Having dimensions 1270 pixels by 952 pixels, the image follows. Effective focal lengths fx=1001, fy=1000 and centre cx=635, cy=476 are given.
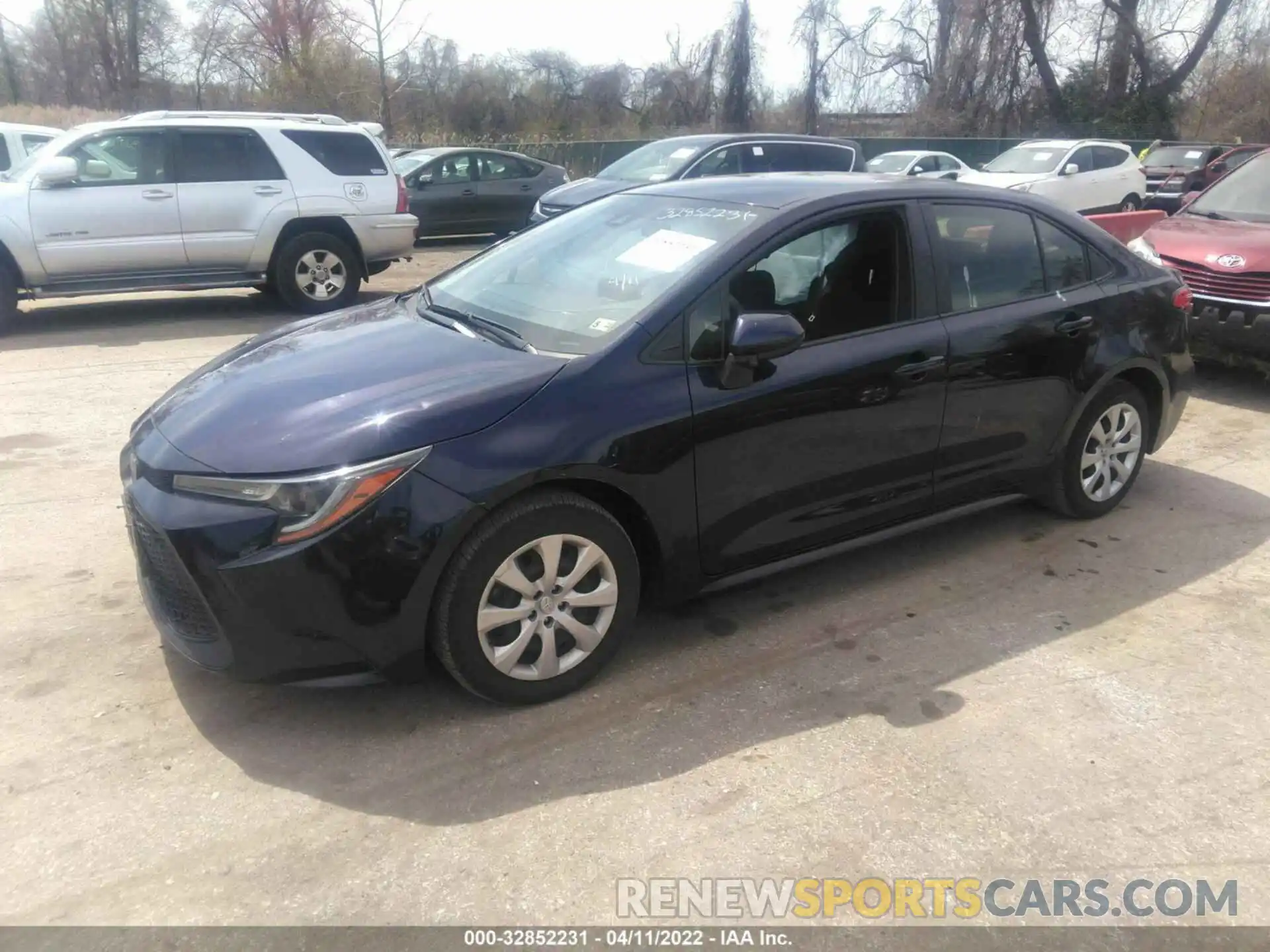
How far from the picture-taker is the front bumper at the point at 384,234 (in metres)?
10.1

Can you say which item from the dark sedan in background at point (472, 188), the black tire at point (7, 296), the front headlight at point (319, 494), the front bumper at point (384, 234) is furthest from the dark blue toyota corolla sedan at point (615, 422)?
the dark sedan in background at point (472, 188)

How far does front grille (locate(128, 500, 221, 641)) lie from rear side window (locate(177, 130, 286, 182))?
739cm

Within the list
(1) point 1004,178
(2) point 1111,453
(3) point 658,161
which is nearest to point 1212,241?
(2) point 1111,453

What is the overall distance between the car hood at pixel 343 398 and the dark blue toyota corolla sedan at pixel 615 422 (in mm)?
11

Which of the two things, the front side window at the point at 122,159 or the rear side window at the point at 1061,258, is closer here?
the rear side window at the point at 1061,258

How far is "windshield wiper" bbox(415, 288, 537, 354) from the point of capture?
11.4 ft

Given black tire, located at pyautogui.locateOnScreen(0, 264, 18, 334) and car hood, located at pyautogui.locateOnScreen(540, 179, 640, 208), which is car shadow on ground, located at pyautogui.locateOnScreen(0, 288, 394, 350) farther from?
car hood, located at pyautogui.locateOnScreen(540, 179, 640, 208)

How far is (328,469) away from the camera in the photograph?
2887 mm

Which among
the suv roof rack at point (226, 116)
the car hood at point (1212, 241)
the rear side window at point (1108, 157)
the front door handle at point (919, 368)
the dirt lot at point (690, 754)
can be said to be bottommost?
the dirt lot at point (690, 754)

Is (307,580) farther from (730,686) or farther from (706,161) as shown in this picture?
(706,161)

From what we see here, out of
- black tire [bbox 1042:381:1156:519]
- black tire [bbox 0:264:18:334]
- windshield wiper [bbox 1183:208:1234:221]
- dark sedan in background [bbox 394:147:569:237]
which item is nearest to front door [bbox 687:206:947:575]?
black tire [bbox 1042:381:1156:519]

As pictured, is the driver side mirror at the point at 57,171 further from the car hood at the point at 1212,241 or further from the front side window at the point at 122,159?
the car hood at the point at 1212,241

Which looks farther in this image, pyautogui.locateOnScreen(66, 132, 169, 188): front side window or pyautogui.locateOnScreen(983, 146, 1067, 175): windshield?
pyautogui.locateOnScreen(983, 146, 1067, 175): windshield

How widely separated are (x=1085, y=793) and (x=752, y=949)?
119 centimetres
